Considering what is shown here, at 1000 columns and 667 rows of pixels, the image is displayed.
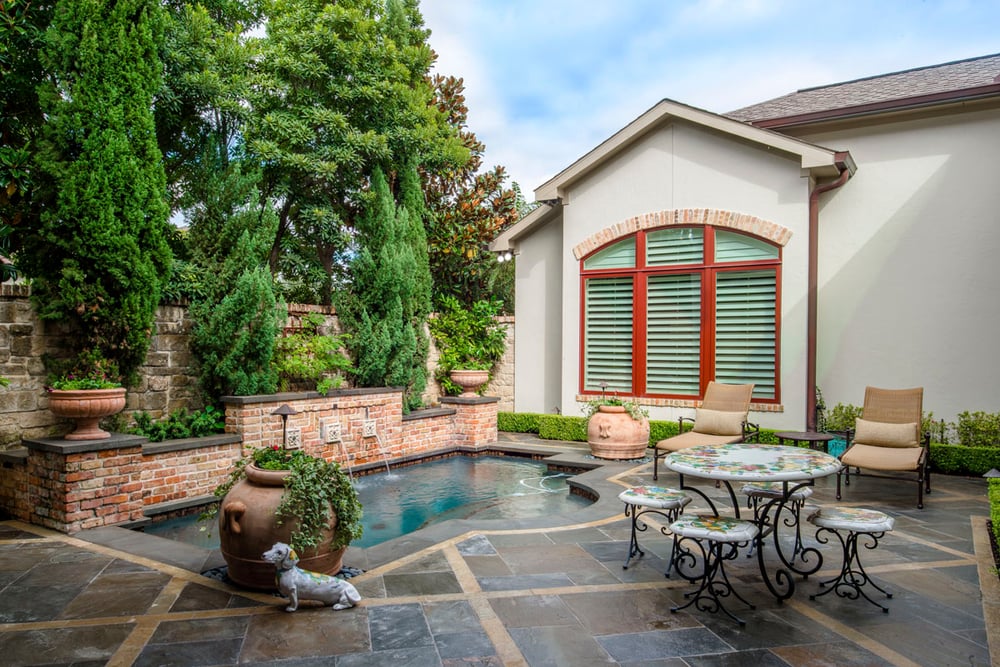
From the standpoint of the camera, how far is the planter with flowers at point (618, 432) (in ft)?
29.4

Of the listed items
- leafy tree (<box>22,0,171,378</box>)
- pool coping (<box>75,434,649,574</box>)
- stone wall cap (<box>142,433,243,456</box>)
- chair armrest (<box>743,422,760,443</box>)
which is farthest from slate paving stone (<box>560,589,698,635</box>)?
leafy tree (<box>22,0,171,378</box>)

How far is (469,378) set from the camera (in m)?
10.7

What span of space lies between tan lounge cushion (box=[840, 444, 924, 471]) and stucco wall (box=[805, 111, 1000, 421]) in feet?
7.32

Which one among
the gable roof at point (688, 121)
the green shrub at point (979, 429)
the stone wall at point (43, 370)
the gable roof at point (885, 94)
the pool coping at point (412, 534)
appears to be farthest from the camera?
the gable roof at point (688, 121)

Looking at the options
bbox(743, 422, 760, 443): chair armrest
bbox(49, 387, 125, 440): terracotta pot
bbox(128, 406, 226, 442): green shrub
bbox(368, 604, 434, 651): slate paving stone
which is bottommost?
bbox(368, 604, 434, 651): slate paving stone

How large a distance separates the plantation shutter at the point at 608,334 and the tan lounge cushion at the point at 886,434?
366cm

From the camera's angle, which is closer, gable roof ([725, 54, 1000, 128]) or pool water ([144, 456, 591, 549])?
pool water ([144, 456, 591, 549])

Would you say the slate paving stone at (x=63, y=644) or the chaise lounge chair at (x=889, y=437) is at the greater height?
the chaise lounge chair at (x=889, y=437)

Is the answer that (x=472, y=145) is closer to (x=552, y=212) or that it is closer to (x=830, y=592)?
(x=552, y=212)

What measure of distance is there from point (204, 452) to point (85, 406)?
151cm

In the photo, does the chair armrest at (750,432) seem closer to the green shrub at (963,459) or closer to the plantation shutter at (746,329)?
the plantation shutter at (746,329)

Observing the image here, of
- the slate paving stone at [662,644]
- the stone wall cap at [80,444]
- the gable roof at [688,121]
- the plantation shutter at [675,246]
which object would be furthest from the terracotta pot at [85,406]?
the plantation shutter at [675,246]

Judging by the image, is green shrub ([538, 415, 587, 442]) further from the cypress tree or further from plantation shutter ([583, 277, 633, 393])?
the cypress tree

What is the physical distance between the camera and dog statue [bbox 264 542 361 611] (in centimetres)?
369
